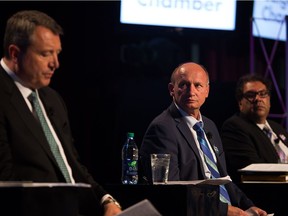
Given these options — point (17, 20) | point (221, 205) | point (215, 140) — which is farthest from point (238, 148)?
point (17, 20)

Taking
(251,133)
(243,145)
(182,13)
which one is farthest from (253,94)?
(182,13)

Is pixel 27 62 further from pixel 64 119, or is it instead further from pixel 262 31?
pixel 262 31

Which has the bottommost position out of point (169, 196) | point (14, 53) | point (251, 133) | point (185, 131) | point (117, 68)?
point (169, 196)

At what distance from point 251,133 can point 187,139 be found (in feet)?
3.62

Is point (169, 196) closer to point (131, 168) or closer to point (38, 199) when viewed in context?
point (131, 168)

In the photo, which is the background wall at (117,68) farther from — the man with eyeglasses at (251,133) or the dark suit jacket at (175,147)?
the dark suit jacket at (175,147)

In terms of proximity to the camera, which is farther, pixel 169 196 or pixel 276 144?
pixel 276 144

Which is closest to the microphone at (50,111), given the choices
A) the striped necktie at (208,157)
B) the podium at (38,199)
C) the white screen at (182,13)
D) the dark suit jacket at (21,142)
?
the dark suit jacket at (21,142)

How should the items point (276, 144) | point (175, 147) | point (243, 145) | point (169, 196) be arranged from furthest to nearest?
point (276, 144), point (243, 145), point (175, 147), point (169, 196)

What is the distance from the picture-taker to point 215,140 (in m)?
4.23

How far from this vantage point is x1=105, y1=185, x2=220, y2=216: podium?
11.1ft

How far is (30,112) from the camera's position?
9.13 ft

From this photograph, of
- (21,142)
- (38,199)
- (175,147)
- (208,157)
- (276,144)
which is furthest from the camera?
(276,144)

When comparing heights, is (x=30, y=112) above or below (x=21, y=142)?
above
